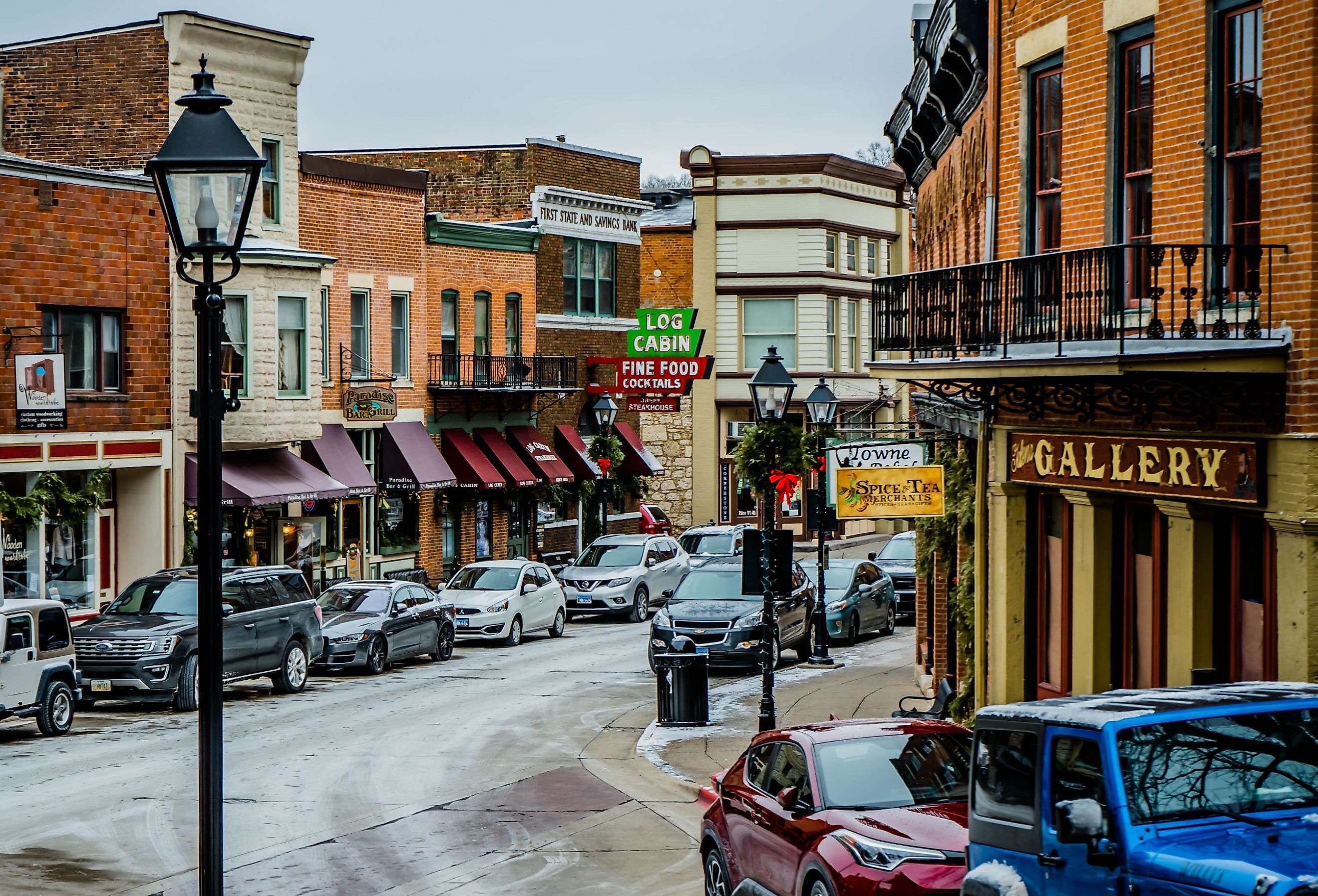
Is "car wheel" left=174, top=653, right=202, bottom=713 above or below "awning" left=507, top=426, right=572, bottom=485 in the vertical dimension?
below

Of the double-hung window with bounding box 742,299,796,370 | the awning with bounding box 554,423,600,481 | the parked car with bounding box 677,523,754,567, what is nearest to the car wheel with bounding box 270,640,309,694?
Answer: the parked car with bounding box 677,523,754,567

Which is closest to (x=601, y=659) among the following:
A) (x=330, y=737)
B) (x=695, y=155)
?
(x=330, y=737)

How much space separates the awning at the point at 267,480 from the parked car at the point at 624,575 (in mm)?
5974

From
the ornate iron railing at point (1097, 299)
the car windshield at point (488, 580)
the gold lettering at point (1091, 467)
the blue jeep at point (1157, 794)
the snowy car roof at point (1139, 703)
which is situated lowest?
the car windshield at point (488, 580)

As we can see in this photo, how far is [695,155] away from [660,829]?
1645 inches

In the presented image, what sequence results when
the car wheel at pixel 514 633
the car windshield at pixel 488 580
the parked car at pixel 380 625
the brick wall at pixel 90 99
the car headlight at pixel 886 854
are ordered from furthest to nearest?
the car windshield at pixel 488 580 → the car wheel at pixel 514 633 → the brick wall at pixel 90 99 → the parked car at pixel 380 625 → the car headlight at pixel 886 854

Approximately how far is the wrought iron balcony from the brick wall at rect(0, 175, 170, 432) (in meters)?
10.8

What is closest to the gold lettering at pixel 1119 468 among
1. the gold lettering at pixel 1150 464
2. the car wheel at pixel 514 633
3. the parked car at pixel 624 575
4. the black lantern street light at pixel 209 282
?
the gold lettering at pixel 1150 464

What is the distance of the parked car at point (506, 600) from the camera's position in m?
33.2

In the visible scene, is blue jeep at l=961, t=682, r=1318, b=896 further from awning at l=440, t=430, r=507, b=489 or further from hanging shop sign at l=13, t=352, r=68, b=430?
awning at l=440, t=430, r=507, b=489

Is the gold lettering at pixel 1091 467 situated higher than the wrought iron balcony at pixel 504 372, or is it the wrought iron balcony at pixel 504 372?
the wrought iron balcony at pixel 504 372

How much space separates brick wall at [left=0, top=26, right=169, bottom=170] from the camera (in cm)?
3334

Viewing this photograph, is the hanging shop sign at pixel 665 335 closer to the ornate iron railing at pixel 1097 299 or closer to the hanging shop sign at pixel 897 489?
the hanging shop sign at pixel 897 489

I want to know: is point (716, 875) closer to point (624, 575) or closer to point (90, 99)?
point (624, 575)
